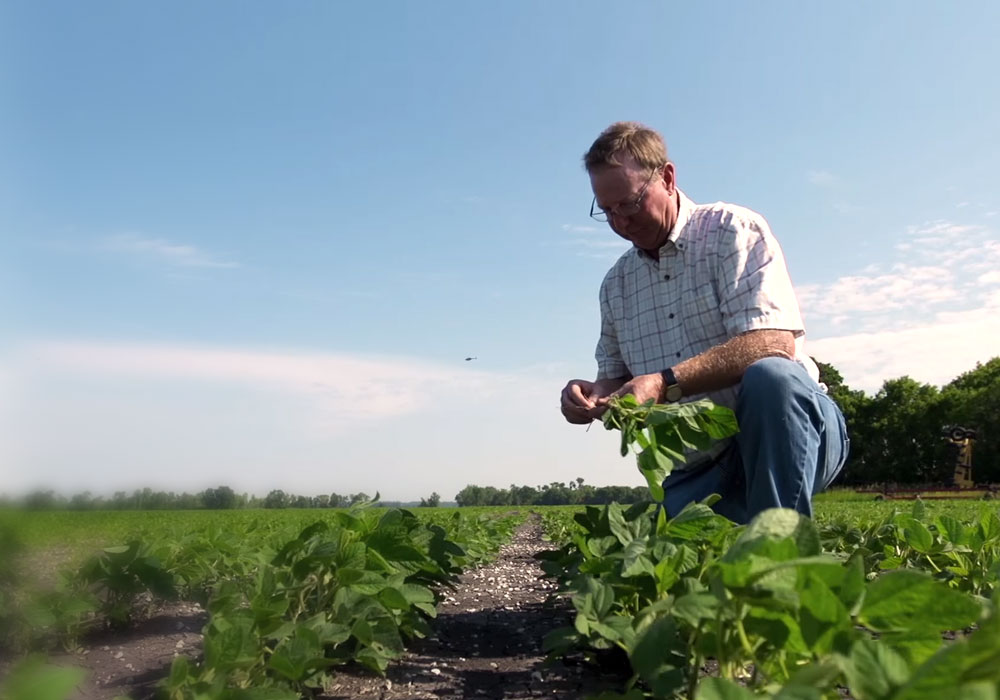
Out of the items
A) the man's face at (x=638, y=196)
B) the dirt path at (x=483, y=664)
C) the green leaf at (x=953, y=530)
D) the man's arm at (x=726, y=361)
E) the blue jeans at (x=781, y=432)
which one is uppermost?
the man's face at (x=638, y=196)

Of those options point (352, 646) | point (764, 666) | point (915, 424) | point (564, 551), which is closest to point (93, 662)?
point (352, 646)

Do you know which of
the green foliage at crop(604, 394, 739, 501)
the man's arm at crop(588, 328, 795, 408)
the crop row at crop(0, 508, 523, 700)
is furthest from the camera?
the man's arm at crop(588, 328, 795, 408)

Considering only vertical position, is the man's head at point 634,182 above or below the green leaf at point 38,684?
above

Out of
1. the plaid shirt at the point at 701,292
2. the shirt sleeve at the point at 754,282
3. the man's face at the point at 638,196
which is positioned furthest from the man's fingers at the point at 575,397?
the man's face at the point at 638,196

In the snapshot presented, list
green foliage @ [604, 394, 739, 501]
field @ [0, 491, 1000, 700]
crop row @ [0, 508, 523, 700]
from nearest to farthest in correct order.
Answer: field @ [0, 491, 1000, 700] → crop row @ [0, 508, 523, 700] → green foliage @ [604, 394, 739, 501]

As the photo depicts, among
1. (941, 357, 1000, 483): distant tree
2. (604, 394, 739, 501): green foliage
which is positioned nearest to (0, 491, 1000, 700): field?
(604, 394, 739, 501): green foliage

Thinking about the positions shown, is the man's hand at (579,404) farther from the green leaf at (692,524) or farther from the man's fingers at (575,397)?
the green leaf at (692,524)

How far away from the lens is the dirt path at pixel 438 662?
5.87 ft

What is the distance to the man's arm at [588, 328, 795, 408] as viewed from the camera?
2457 mm

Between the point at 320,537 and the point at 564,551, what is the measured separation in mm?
1016

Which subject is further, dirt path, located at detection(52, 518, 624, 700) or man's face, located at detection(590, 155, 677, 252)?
man's face, located at detection(590, 155, 677, 252)

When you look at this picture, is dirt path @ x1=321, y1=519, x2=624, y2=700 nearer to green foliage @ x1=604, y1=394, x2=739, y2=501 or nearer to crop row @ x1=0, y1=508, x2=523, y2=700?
crop row @ x1=0, y1=508, x2=523, y2=700

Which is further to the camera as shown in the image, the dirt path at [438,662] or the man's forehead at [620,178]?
the man's forehead at [620,178]

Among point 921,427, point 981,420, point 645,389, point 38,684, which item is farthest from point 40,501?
point 921,427
